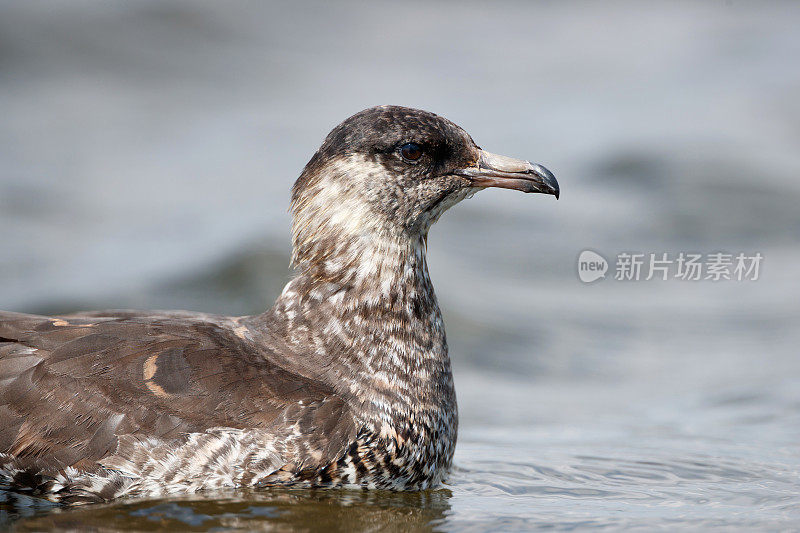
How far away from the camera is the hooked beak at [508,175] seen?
238 inches

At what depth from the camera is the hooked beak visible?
6.05 metres

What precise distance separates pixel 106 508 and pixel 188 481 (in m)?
0.41

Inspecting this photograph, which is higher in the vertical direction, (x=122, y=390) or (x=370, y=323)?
(x=370, y=323)

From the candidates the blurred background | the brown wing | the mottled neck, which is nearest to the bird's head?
the mottled neck

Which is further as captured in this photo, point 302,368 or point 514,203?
point 514,203

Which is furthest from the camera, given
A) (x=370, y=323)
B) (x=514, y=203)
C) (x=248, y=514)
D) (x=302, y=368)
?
(x=514, y=203)

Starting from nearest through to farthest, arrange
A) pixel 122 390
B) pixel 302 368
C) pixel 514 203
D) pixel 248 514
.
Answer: pixel 248 514 < pixel 122 390 < pixel 302 368 < pixel 514 203

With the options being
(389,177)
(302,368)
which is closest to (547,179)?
(389,177)

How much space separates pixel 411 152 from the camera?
5.97 metres

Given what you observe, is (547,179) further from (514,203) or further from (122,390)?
(514,203)

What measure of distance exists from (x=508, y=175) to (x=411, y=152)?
1.80ft

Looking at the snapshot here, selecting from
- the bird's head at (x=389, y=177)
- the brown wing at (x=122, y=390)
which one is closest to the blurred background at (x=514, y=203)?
the brown wing at (x=122, y=390)

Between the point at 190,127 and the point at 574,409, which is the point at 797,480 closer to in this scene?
the point at 574,409

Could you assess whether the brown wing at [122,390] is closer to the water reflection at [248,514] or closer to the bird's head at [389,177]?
the water reflection at [248,514]
